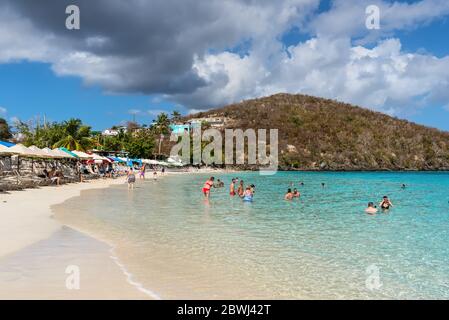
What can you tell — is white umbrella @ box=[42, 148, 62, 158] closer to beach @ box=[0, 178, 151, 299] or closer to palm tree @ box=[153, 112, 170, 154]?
beach @ box=[0, 178, 151, 299]

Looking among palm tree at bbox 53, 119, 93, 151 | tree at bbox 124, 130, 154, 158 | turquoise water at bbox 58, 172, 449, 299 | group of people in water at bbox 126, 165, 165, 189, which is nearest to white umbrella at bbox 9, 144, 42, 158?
group of people in water at bbox 126, 165, 165, 189

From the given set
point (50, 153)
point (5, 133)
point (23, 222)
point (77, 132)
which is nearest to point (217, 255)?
point (23, 222)

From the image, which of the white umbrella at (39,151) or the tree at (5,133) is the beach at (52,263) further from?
the tree at (5,133)

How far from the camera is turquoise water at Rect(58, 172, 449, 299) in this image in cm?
715

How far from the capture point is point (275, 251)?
10.1 metres

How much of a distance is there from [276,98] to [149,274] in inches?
5135

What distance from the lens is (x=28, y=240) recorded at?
1009 cm

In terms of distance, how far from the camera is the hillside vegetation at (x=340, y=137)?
106 metres

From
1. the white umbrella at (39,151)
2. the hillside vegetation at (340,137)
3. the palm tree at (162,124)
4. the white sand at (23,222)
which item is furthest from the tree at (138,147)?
the white sand at (23,222)

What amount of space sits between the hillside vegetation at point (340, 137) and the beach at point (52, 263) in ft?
294

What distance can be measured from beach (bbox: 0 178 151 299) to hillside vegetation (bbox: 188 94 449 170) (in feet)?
294

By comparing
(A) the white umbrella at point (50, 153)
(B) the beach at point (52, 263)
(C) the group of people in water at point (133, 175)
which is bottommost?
(B) the beach at point (52, 263)
